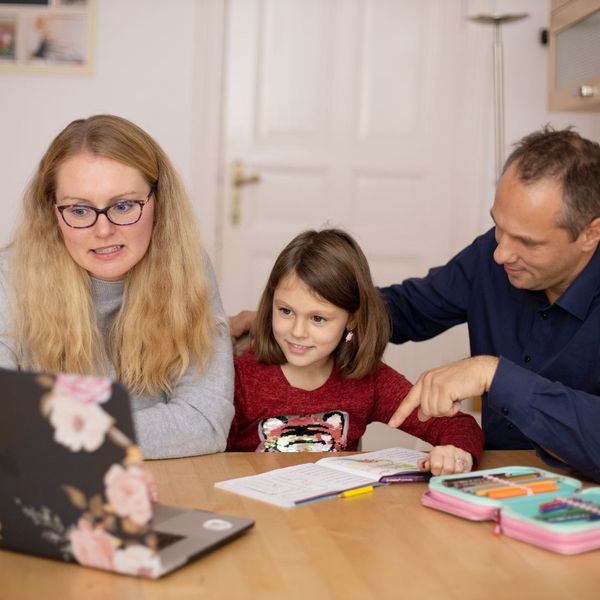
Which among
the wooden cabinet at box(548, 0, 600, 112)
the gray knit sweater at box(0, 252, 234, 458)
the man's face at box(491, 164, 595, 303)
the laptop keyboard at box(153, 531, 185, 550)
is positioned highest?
the wooden cabinet at box(548, 0, 600, 112)

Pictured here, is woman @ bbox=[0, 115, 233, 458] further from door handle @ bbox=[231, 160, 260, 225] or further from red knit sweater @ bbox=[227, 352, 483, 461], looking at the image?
door handle @ bbox=[231, 160, 260, 225]

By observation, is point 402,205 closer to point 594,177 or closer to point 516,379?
point 594,177

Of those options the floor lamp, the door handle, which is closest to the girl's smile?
the floor lamp

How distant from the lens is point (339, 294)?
2.11 meters

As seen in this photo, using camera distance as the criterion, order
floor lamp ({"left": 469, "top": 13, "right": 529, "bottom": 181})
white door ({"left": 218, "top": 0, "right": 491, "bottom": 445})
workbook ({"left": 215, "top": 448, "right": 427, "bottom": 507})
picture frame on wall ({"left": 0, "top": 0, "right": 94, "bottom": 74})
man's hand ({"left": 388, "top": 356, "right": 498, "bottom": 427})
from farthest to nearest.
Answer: white door ({"left": 218, "top": 0, "right": 491, "bottom": 445}), picture frame on wall ({"left": 0, "top": 0, "right": 94, "bottom": 74}), floor lamp ({"left": 469, "top": 13, "right": 529, "bottom": 181}), man's hand ({"left": 388, "top": 356, "right": 498, "bottom": 427}), workbook ({"left": 215, "top": 448, "right": 427, "bottom": 507})

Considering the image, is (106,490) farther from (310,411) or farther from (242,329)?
(242,329)

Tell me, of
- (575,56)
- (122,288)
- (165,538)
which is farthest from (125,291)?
(575,56)

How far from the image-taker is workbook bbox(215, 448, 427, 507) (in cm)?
152

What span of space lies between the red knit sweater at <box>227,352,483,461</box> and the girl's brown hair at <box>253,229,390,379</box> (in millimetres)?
40

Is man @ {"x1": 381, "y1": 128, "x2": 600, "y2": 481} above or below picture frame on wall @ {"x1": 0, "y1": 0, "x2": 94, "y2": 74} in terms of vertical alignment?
below

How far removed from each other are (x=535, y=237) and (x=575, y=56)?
99cm

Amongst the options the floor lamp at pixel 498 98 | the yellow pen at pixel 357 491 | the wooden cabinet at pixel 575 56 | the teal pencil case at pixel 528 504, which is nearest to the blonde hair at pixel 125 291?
the yellow pen at pixel 357 491

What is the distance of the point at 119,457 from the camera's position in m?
1.06

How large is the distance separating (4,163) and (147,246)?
8.21 feet
